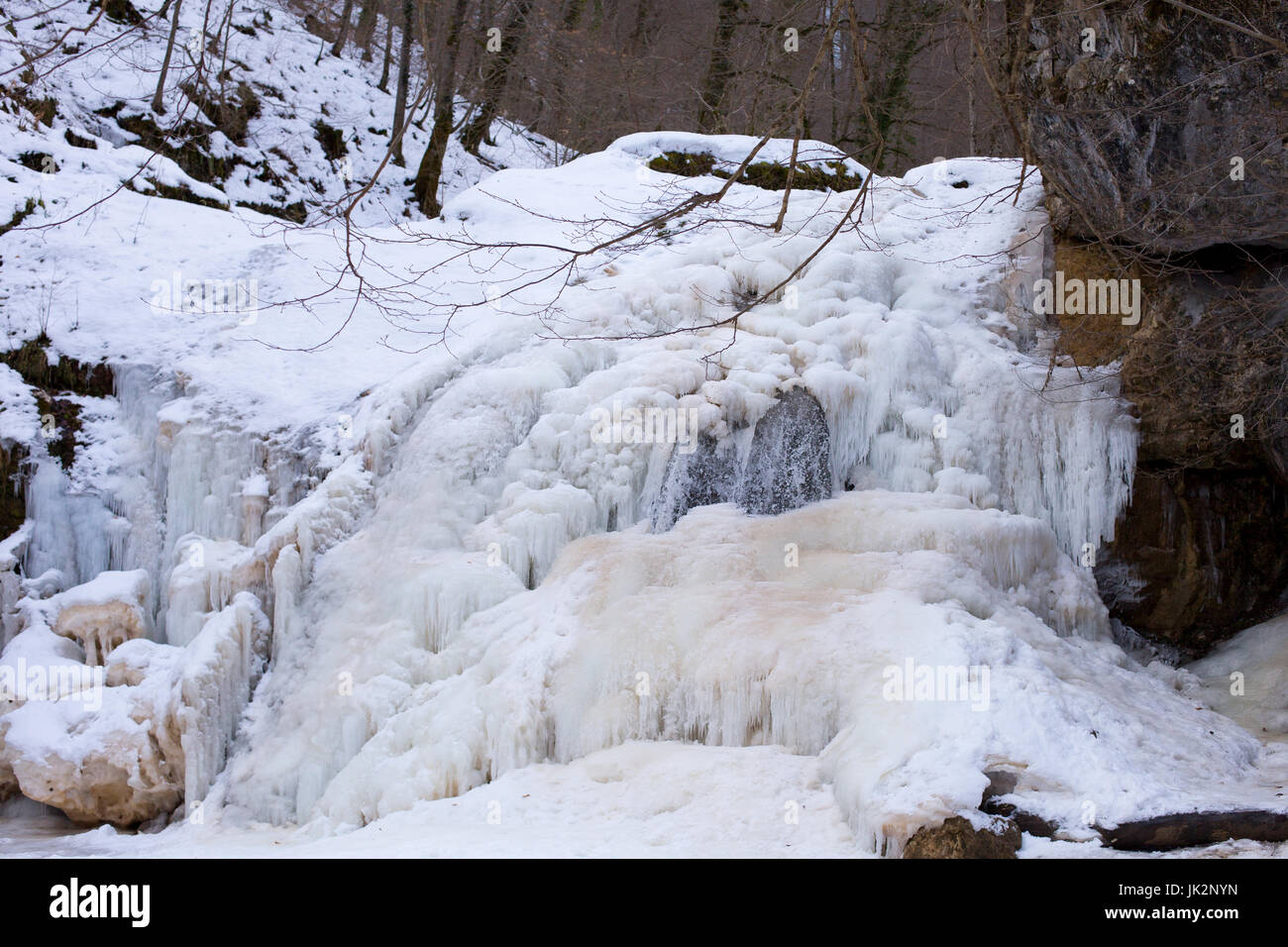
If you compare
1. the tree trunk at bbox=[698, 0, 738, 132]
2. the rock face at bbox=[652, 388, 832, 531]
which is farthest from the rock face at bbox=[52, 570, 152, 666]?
the tree trunk at bbox=[698, 0, 738, 132]

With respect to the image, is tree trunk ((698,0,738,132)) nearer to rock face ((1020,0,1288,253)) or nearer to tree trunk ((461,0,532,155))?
tree trunk ((461,0,532,155))

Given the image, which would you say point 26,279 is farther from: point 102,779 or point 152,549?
point 102,779

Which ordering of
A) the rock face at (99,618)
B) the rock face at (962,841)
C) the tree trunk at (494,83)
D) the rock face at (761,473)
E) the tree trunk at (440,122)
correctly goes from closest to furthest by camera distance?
the rock face at (962,841) → the rock face at (761,473) → the rock face at (99,618) → the tree trunk at (440,122) → the tree trunk at (494,83)

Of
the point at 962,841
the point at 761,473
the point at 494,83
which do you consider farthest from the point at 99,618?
the point at 494,83

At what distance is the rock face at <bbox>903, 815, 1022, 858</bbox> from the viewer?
13.7ft

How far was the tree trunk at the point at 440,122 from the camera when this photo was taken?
39.2 feet

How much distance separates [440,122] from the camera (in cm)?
1341

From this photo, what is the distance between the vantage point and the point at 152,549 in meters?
7.68

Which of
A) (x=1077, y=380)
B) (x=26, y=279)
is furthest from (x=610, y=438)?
(x=26, y=279)

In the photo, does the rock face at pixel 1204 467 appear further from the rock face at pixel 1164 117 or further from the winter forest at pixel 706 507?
the rock face at pixel 1164 117

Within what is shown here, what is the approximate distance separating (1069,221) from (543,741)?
17.3ft

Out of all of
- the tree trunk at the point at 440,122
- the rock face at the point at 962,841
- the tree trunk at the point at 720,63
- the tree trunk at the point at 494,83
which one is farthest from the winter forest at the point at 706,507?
the tree trunk at the point at 494,83

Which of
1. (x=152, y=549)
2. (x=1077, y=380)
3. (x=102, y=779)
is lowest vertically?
(x=102, y=779)

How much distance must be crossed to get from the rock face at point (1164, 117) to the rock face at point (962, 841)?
310 centimetres
